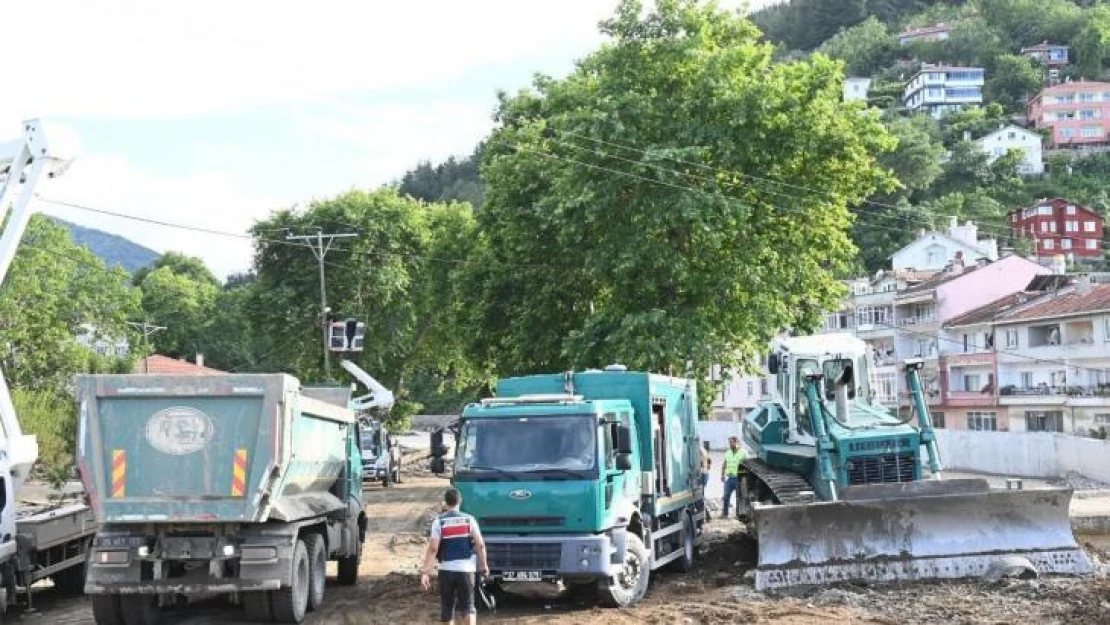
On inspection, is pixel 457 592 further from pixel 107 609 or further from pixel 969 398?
pixel 969 398

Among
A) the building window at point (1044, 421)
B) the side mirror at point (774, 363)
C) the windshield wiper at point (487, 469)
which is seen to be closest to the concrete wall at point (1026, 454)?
the building window at point (1044, 421)

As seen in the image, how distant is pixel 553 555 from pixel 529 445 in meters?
1.43

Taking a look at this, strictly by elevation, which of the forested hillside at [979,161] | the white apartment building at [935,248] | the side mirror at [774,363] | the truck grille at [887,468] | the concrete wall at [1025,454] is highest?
the forested hillside at [979,161]

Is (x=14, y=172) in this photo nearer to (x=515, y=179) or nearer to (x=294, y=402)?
(x=294, y=402)

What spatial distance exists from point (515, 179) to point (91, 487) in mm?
23448

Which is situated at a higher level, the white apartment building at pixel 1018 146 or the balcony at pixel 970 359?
the white apartment building at pixel 1018 146

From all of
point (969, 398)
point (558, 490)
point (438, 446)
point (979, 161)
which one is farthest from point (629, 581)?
point (979, 161)

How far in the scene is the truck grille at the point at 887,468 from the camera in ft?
61.7

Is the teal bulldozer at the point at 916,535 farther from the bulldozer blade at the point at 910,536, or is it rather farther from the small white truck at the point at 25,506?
the small white truck at the point at 25,506

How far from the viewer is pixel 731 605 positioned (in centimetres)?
1468

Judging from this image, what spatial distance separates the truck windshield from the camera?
15273mm

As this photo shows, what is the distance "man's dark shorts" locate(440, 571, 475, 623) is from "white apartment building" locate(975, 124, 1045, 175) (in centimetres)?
14403

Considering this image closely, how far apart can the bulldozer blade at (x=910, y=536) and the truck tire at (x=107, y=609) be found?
790cm

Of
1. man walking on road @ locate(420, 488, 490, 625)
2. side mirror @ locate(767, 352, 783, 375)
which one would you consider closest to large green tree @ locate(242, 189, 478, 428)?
side mirror @ locate(767, 352, 783, 375)
